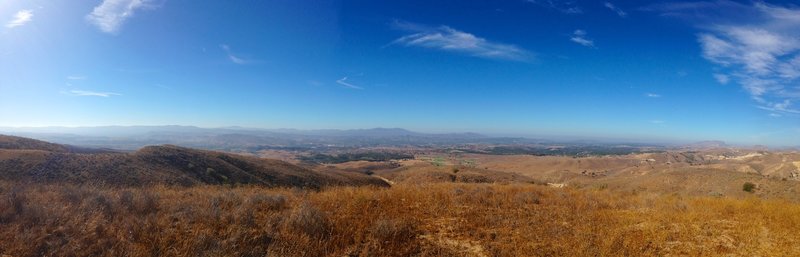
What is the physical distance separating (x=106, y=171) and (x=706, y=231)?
865 inches

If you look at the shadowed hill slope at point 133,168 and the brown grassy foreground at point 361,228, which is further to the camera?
the shadowed hill slope at point 133,168

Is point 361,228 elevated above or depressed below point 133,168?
above

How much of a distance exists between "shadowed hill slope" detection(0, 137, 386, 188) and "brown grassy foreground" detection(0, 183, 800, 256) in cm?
727

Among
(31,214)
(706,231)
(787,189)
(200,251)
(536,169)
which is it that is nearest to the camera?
(200,251)

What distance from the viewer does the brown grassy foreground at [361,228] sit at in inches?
184

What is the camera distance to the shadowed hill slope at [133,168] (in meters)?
14.6

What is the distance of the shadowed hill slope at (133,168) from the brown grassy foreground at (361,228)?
7267 mm

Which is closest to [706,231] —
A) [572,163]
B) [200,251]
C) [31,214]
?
[200,251]

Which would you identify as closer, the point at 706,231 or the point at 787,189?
the point at 706,231

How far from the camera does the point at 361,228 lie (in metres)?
6.08

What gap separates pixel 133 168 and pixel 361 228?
17.8 meters

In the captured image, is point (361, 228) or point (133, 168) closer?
point (361, 228)

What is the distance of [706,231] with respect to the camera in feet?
24.6

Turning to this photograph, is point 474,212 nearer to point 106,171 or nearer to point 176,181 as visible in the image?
point 176,181
